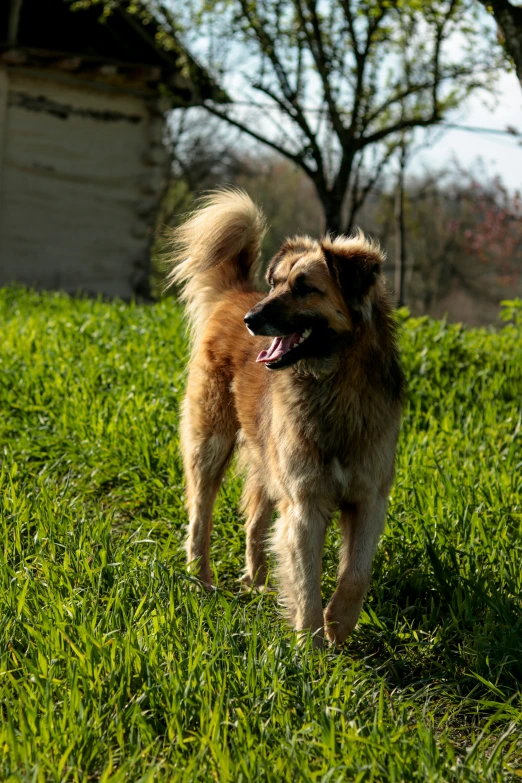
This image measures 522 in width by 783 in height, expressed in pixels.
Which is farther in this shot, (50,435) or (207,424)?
(50,435)

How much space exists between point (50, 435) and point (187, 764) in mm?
3550

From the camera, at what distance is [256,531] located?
4.58 meters

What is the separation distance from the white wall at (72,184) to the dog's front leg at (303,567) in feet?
37.1

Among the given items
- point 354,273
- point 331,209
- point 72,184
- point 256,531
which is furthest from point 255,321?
point 72,184

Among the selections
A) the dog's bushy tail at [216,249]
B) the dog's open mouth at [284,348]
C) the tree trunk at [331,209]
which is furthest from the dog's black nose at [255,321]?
the tree trunk at [331,209]

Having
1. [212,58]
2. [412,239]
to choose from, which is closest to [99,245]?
[212,58]

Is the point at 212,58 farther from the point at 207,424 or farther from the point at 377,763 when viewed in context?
the point at 377,763

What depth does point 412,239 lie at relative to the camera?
41.5 meters

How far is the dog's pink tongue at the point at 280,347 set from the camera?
12.0 feet

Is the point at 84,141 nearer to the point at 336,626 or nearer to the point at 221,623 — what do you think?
the point at 336,626

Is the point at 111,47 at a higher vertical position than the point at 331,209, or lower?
higher

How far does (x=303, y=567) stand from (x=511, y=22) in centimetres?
373

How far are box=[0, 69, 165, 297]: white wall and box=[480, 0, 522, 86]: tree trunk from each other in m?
10.0

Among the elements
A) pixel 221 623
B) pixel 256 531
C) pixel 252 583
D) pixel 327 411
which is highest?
pixel 327 411
